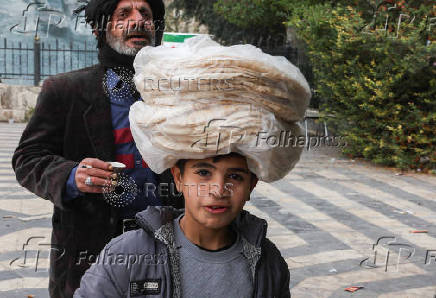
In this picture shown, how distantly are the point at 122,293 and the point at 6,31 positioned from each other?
32870 mm

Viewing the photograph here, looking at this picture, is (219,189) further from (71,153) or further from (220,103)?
(71,153)

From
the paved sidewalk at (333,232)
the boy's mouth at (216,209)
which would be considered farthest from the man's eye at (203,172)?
the paved sidewalk at (333,232)

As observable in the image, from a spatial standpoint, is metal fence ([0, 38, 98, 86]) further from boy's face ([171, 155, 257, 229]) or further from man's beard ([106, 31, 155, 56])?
boy's face ([171, 155, 257, 229])

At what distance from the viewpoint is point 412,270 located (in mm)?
5418

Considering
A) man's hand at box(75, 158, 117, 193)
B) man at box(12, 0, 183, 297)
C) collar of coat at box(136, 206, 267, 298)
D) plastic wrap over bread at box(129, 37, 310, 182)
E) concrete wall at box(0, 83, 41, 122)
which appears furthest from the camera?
concrete wall at box(0, 83, 41, 122)

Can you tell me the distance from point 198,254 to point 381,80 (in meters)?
8.39

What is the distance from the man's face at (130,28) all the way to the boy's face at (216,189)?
852mm

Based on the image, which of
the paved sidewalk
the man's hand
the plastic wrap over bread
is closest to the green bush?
the paved sidewalk

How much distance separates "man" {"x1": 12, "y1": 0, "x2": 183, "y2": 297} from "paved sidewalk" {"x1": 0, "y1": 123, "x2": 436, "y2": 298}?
1605mm

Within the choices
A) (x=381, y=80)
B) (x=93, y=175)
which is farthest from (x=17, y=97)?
(x=93, y=175)

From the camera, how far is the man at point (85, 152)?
2543 millimetres

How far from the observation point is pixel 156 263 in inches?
77.3

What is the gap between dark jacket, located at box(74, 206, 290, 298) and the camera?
191 centimetres

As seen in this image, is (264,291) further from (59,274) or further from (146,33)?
(146,33)
